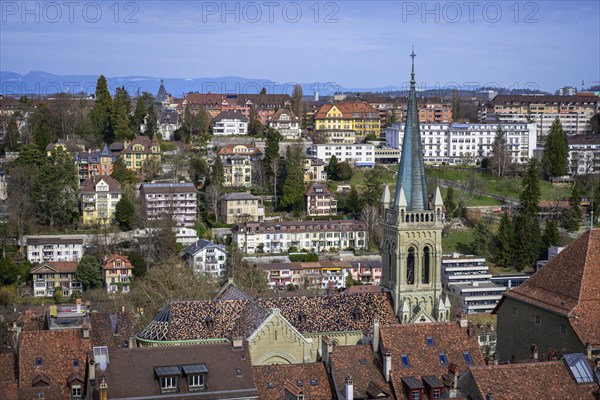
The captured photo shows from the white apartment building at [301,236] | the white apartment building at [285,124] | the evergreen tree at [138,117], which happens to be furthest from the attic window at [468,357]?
the white apartment building at [285,124]

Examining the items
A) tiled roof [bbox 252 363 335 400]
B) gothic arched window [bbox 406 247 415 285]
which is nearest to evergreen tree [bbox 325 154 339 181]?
gothic arched window [bbox 406 247 415 285]

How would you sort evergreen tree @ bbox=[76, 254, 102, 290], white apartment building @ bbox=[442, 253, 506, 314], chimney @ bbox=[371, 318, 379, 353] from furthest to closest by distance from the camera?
evergreen tree @ bbox=[76, 254, 102, 290] < white apartment building @ bbox=[442, 253, 506, 314] < chimney @ bbox=[371, 318, 379, 353]

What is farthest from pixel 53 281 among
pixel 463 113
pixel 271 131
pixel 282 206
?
pixel 463 113

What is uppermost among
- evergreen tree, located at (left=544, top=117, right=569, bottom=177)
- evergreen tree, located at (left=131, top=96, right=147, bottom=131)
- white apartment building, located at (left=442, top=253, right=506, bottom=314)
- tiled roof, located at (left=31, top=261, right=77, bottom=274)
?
evergreen tree, located at (left=131, top=96, right=147, bottom=131)

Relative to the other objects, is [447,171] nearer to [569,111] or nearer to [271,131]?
[271,131]

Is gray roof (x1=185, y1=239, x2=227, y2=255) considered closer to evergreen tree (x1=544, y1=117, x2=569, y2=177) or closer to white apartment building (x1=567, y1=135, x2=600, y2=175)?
evergreen tree (x1=544, y1=117, x2=569, y2=177)

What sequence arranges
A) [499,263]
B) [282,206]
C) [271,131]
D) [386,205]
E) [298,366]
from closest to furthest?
[298,366], [386,205], [499,263], [282,206], [271,131]
